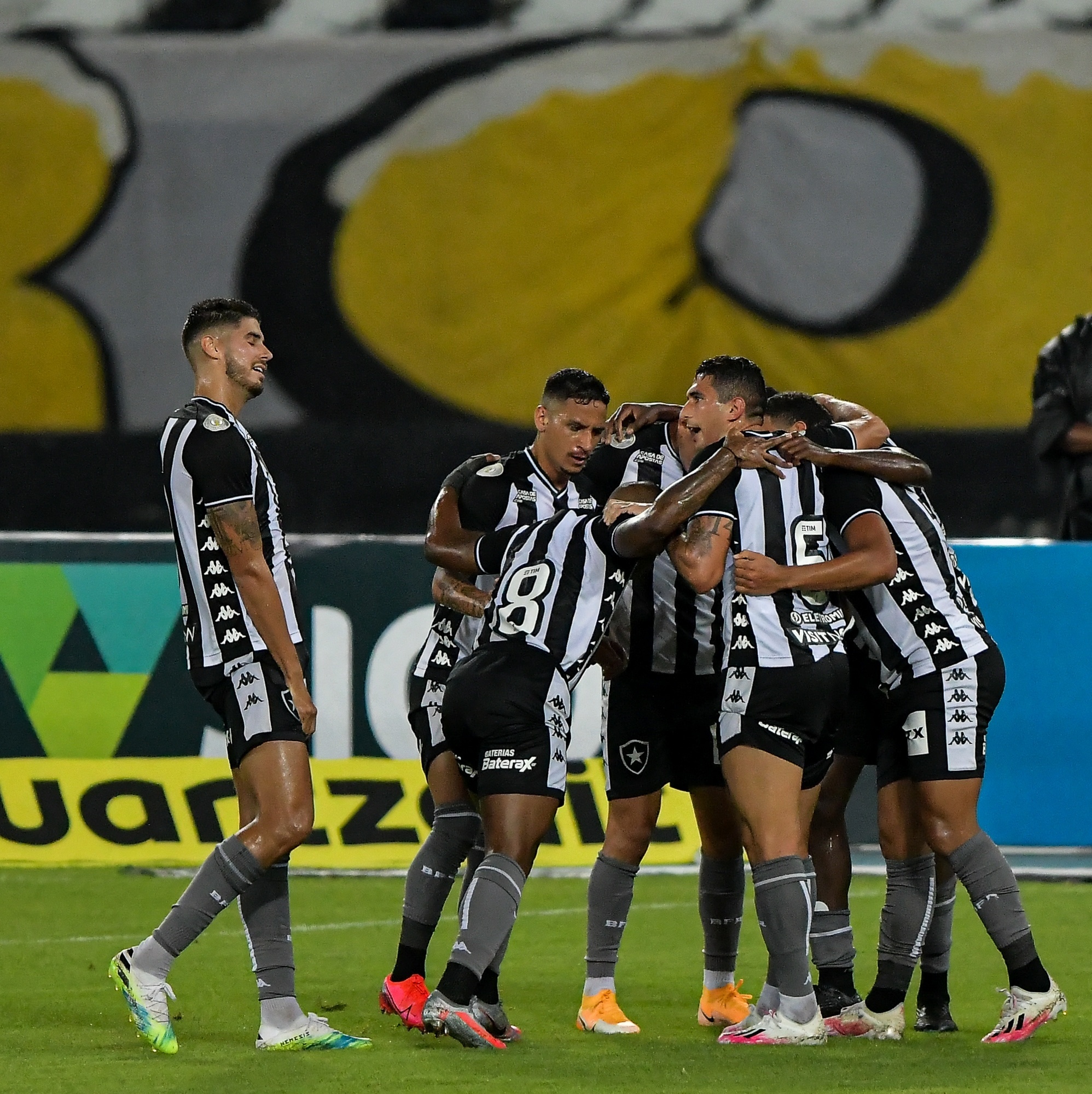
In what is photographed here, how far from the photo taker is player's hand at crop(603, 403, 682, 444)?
21.2 feet

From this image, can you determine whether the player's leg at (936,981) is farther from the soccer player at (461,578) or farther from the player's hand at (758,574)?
the soccer player at (461,578)

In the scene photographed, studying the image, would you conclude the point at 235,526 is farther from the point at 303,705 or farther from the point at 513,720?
the point at 513,720

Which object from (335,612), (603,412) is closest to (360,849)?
(335,612)

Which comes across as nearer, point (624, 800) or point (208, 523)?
point (208, 523)

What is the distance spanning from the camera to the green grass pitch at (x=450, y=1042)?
196 inches

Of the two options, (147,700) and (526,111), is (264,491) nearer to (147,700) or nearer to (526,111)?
(147,700)

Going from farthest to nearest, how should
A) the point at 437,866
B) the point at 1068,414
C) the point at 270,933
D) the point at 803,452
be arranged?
the point at 1068,414 < the point at 437,866 < the point at 803,452 < the point at 270,933

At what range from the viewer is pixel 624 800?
238 inches

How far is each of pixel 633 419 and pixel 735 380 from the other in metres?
0.78

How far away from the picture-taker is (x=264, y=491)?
5.39 meters

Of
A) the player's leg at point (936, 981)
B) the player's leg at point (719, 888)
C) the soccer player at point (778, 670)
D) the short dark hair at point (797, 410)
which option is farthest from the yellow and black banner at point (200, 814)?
the short dark hair at point (797, 410)

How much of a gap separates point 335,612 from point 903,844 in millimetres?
3950

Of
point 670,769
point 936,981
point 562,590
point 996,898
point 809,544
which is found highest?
point 809,544

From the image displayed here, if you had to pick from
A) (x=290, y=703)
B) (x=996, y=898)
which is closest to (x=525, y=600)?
(x=290, y=703)
